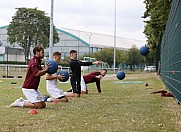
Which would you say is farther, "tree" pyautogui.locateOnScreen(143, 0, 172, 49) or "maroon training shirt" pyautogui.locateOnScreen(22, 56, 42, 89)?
"tree" pyautogui.locateOnScreen(143, 0, 172, 49)

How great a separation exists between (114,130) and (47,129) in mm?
1178

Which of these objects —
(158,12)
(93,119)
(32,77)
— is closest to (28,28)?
(158,12)

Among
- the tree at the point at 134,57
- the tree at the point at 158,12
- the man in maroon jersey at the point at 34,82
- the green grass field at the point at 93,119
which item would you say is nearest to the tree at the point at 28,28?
the tree at the point at 134,57

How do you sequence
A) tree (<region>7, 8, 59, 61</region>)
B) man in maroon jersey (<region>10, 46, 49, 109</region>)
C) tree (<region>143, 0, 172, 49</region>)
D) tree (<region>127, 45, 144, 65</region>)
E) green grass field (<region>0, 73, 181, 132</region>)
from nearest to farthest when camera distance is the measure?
green grass field (<region>0, 73, 181, 132</region>), man in maroon jersey (<region>10, 46, 49, 109</region>), tree (<region>143, 0, 172, 49</region>), tree (<region>7, 8, 59, 61</region>), tree (<region>127, 45, 144, 65</region>)

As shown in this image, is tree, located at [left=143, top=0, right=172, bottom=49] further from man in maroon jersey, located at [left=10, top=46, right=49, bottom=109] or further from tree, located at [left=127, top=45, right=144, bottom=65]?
tree, located at [left=127, top=45, right=144, bottom=65]

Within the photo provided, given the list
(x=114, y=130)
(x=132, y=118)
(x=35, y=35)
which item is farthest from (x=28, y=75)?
(x=35, y=35)

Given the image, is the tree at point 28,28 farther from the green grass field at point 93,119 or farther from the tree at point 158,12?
the green grass field at point 93,119

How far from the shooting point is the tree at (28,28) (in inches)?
3640

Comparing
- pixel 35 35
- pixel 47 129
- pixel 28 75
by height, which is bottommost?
pixel 47 129

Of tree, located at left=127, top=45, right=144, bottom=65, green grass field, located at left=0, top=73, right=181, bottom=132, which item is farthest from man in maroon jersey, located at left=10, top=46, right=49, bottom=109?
tree, located at left=127, top=45, right=144, bottom=65

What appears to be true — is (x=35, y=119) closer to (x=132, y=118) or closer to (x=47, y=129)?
(x=47, y=129)

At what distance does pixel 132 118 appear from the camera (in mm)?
9031

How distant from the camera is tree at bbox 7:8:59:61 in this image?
303 feet

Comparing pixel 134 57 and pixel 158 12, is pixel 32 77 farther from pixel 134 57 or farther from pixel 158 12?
pixel 134 57
